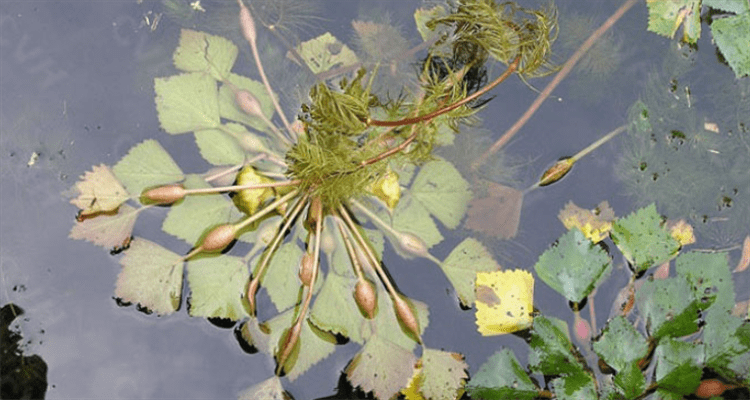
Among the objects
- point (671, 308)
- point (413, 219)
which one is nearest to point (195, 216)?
point (413, 219)

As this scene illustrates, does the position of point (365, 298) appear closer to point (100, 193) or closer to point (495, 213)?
point (495, 213)

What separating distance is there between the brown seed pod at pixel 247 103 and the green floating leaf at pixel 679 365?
86 cm

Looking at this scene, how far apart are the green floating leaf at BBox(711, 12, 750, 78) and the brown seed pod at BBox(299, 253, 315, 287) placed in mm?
923

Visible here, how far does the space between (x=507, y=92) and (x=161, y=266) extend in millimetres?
737

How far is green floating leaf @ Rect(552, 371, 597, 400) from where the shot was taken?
5.19 feet

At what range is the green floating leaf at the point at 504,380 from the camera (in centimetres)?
159

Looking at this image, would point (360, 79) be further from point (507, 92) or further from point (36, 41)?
point (36, 41)

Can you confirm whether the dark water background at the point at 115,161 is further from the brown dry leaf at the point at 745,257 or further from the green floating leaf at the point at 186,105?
the brown dry leaf at the point at 745,257

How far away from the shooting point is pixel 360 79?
1551 millimetres

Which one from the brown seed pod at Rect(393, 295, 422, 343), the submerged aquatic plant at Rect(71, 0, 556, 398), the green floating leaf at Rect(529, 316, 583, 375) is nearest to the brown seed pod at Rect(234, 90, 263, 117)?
the submerged aquatic plant at Rect(71, 0, 556, 398)

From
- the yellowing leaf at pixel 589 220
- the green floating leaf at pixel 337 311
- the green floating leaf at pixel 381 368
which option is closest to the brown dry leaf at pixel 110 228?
the green floating leaf at pixel 337 311

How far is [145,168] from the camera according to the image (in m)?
1.57

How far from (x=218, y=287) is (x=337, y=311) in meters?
0.22

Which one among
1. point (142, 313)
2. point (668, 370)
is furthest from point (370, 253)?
point (668, 370)
